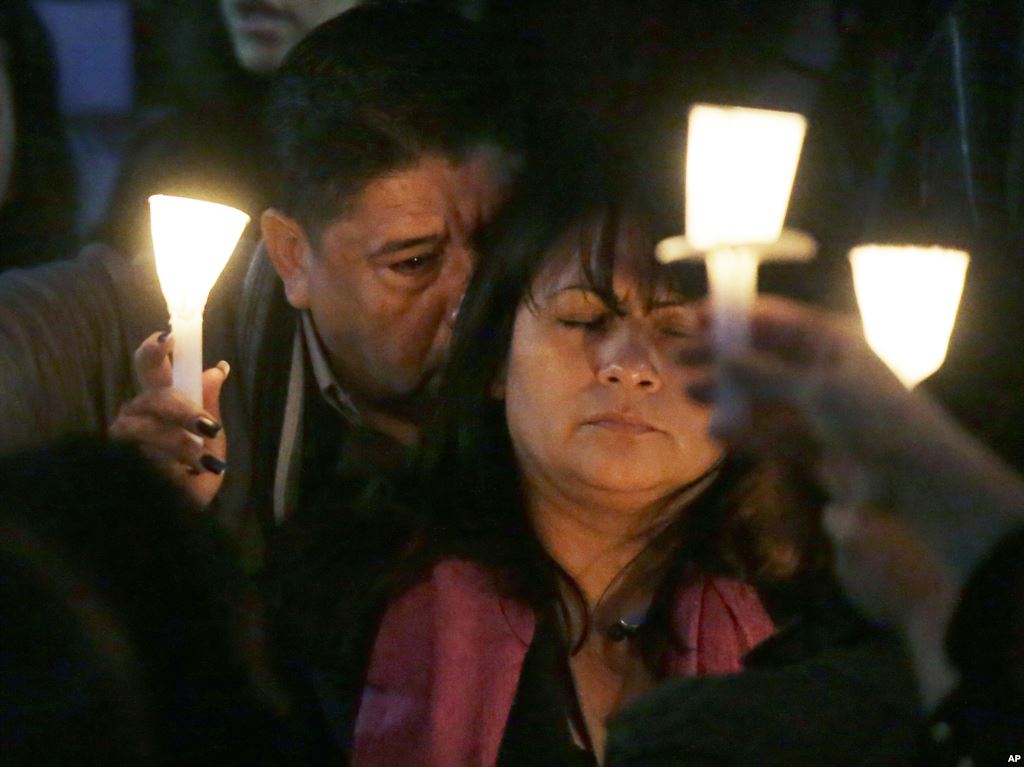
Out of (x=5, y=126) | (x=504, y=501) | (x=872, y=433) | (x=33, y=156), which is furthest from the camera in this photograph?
(x=33, y=156)

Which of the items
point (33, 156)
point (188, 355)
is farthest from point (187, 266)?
point (33, 156)

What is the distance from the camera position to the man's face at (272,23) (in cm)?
276

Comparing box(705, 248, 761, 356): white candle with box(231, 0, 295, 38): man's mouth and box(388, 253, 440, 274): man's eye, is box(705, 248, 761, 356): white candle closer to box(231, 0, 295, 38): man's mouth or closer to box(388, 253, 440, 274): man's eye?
box(388, 253, 440, 274): man's eye

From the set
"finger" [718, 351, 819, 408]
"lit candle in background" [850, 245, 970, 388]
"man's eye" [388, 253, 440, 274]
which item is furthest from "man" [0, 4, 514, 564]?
"finger" [718, 351, 819, 408]

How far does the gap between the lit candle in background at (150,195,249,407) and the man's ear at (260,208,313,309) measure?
560 mm

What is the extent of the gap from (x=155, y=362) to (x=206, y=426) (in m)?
0.12

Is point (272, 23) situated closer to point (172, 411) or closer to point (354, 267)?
point (354, 267)

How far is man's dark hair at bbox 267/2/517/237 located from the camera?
92.6 inches

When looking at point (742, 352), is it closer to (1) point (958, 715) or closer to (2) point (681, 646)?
(1) point (958, 715)

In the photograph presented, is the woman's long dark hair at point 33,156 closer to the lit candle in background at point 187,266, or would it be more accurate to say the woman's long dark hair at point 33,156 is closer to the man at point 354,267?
the man at point 354,267

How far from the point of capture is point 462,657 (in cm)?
179

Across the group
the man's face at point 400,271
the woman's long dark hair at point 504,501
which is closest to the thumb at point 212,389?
the woman's long dark hair at point 504,501

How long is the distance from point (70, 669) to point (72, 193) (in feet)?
6.34

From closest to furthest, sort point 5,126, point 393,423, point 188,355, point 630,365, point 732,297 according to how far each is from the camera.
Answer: point 732,297
point 630,365
point 188,355
point 393,423
point 5,126
